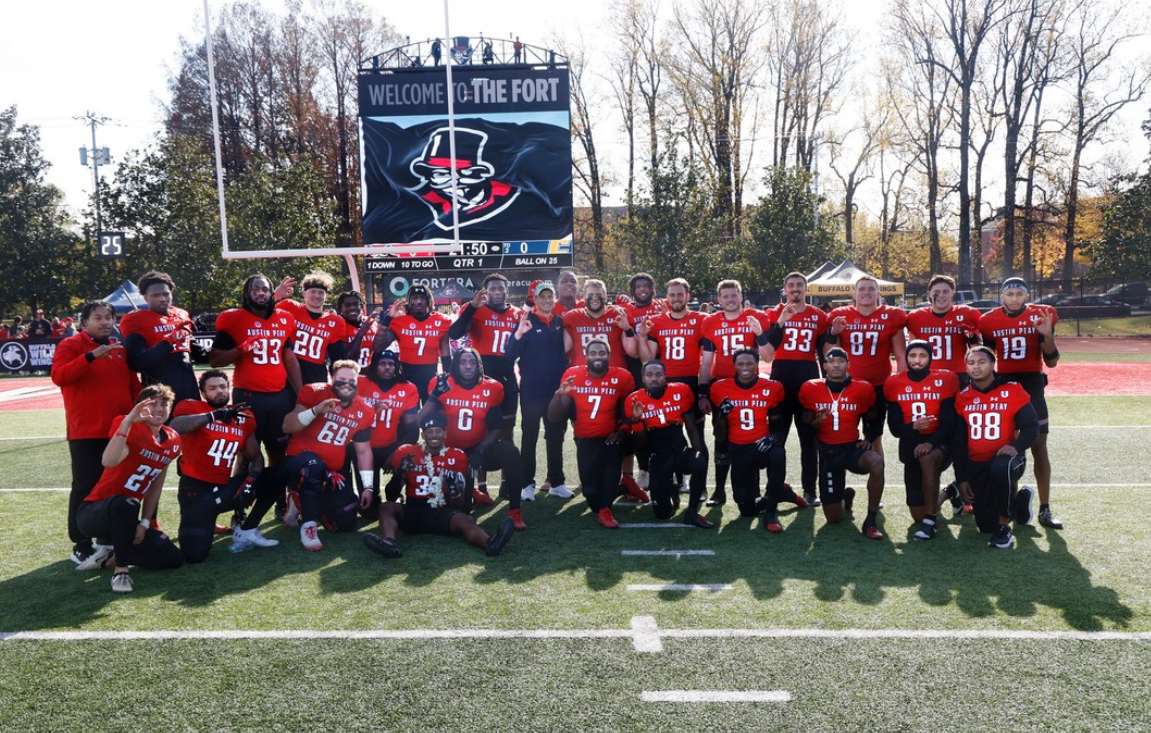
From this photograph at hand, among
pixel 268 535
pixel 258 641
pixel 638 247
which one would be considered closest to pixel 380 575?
pixel 258 641

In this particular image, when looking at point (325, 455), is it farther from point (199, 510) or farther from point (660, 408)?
point (660, 408)

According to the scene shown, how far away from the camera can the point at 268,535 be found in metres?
5.84

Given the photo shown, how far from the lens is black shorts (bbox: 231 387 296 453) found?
592 cm

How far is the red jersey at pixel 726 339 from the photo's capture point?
6.50 m

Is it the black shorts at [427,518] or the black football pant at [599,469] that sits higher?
the black football pant at [599,469]

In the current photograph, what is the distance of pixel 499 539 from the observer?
5227 mm

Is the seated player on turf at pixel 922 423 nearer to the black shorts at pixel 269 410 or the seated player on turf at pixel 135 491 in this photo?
the black shorts at pixel 269 410

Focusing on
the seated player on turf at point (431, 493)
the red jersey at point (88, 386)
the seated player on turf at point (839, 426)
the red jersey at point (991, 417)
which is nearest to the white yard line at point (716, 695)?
the seated player on turf at point (431, 493)

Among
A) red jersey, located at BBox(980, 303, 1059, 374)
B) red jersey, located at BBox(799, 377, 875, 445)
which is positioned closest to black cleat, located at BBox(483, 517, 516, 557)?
red jersey, located at BBox(799, 377, 875, 445)

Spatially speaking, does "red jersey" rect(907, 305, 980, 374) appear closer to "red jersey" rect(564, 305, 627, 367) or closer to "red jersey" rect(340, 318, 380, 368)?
"red jersey" rect(564, 305, 627, 367)

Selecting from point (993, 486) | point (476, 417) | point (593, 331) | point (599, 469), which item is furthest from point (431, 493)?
point (993, 486)

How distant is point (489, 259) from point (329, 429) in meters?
13.4

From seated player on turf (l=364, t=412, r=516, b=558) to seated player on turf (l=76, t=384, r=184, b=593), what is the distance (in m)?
1.40

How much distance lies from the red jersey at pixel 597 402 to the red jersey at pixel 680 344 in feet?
2.00
